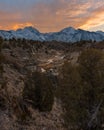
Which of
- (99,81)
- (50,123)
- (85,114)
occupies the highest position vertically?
(99,81)

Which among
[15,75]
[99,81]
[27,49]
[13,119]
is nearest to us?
[99,81]

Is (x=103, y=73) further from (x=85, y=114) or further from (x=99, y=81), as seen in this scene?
(x=85, y=114)

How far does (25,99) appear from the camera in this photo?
19766 millimetres

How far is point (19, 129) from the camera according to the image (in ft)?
52.9

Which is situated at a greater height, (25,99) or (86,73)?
(86,73)

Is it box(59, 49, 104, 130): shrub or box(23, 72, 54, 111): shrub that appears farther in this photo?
box(23, 72, 54, 111): shrub

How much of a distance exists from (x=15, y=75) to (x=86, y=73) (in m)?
12.6

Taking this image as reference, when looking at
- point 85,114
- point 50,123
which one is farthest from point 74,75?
point 50,123

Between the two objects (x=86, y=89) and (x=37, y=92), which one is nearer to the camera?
(x=86, y=89)

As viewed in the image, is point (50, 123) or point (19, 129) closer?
point (19, 129)

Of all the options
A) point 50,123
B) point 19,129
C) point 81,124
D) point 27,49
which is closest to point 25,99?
point 50,123

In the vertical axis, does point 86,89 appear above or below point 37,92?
above

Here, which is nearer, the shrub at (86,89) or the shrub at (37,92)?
the shrub at (86,89)

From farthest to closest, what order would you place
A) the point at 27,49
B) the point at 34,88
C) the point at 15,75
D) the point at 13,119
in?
the point at 27,49, the point at 15,75, the point at 34,88, the point at 13,119
